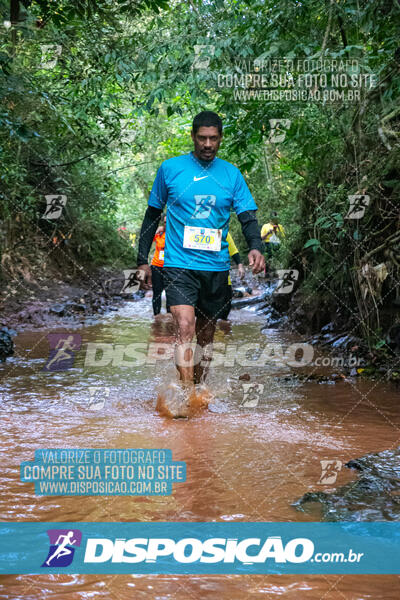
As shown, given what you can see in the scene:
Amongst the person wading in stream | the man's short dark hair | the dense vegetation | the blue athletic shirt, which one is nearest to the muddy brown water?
the person wading in stream

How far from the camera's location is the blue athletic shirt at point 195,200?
4.73 m

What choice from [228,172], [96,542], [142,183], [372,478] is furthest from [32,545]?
[142,183]

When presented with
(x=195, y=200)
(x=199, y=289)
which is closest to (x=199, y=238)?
(x=195, y=200)

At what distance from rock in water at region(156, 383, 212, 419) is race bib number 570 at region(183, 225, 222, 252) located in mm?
1076

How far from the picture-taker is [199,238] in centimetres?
474

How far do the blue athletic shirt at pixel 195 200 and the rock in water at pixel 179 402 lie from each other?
3.09 ft

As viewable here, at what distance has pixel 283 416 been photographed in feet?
15.0

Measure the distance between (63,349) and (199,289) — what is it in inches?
136

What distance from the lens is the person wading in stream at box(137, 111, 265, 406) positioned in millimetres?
4668

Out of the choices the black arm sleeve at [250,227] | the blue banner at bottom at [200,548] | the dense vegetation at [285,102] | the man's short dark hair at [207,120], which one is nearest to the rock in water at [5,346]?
the dense vegetation at [285,102]

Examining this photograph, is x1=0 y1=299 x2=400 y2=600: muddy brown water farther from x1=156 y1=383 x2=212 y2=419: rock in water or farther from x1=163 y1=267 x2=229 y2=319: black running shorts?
x1=163 y1=267 x2=229 y2=319: black running shorts

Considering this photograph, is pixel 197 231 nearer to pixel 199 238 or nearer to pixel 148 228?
pixel 199 238

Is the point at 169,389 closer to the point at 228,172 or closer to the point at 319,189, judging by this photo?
the point at 228,172

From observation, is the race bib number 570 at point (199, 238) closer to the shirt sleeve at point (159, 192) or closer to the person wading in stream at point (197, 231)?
the person wading in stream at point (197, 231)
